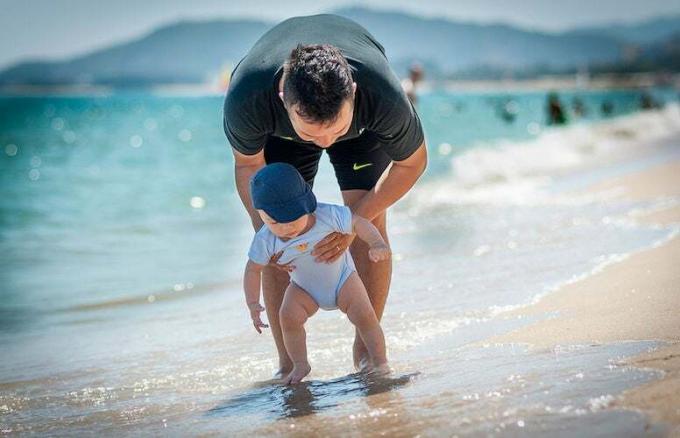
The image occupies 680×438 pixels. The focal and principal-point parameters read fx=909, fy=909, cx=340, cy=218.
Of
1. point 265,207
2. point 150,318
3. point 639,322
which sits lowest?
point 639,322

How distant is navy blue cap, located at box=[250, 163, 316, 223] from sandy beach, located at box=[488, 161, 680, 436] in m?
1.15

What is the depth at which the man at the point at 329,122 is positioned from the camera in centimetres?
319

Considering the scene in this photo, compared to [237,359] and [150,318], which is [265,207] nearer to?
[237,359]

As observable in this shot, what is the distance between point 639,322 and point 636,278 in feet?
3.34

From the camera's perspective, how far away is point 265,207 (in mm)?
3623

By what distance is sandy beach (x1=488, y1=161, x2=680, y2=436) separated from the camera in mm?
2855

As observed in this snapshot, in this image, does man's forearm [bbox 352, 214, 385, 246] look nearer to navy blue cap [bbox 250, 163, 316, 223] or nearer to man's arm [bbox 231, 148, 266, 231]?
navy blue cap [bbox 250, 163, 316, 223]

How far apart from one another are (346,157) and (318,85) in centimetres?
99

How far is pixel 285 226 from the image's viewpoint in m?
3.70

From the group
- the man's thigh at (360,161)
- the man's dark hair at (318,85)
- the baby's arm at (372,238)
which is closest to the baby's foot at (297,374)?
the baby's arm at (372,238)

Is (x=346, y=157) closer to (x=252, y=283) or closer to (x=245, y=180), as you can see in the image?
(x=245, y=180)

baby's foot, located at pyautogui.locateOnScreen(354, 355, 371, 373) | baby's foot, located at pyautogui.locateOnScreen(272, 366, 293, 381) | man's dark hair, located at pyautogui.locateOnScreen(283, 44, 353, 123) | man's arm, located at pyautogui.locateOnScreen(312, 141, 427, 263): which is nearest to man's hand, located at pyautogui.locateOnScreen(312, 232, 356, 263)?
man's arm, located at pyautogui.locateOnScreen(312, 141, 427, 263)

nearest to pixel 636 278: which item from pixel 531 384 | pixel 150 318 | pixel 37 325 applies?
pixel 531 384

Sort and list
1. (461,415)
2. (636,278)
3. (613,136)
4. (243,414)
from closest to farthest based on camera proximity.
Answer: (461,415), (243,414), (636,278), (613,136)
